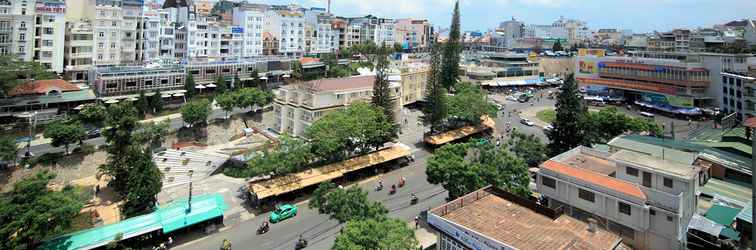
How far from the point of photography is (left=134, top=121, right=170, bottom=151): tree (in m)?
31.1

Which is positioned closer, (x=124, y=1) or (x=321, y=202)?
(x=321, y=202)

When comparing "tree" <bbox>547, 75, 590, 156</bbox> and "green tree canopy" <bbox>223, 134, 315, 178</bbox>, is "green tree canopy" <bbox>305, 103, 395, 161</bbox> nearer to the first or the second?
"green tree canopy" <bbox>223, 134, 315, 178</bbox>

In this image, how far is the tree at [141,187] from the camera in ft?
71.3

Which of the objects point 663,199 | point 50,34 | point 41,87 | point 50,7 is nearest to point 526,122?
point 663,199

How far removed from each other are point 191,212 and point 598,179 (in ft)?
63.0

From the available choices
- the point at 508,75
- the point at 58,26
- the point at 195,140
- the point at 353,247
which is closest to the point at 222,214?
the point at 353,247

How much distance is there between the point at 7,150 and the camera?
25266 millimetres

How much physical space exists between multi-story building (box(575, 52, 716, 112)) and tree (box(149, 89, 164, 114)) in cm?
5659

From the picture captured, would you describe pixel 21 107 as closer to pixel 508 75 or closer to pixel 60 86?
pixel 60 86

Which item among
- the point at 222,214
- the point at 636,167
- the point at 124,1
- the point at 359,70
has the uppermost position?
the point at 124,1

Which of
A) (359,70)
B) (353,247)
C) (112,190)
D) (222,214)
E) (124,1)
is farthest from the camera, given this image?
(359,70)

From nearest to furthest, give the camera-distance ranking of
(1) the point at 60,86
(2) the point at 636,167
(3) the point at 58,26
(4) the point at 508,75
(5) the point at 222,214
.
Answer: (2) the point at 636,167 < (5) the point at 222,214 < (1) the point at 60,86 < (3) the point at 58,26 < (4) the point at 508,75

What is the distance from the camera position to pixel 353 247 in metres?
12.3

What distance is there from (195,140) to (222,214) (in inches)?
597
